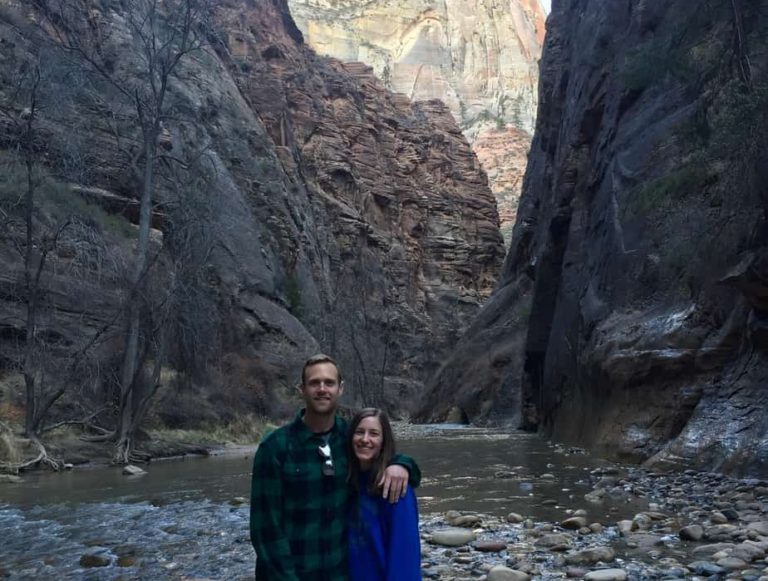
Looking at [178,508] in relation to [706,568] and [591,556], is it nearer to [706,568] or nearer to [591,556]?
A: [591,556]

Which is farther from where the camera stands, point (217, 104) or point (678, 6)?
point (217, 104)

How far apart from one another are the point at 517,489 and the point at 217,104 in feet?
104

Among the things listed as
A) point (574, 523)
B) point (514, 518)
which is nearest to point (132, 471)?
point (514, 518)

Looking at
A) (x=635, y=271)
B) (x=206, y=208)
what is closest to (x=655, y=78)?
(x=635, y=271)

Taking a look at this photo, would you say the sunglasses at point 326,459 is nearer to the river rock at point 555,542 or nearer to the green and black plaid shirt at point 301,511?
the green and black plaid shirt at point 301,511

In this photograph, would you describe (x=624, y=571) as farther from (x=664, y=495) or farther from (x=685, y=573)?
(x=664, y=495)

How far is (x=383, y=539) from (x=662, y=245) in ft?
36.0

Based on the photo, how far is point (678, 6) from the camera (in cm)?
1336

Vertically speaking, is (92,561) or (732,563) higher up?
(732,563)

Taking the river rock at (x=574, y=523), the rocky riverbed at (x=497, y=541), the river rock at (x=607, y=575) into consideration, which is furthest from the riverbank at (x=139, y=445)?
the river rock at (x=607, y=575)

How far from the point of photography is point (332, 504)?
257cm

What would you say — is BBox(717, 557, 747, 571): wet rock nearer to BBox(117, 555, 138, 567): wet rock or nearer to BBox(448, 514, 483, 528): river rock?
BBox(448, 514, 483, 528): river rock

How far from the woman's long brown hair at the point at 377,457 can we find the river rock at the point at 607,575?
7.18ft

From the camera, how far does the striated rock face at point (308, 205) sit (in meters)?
23.8
